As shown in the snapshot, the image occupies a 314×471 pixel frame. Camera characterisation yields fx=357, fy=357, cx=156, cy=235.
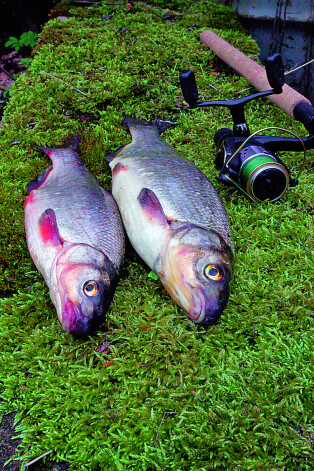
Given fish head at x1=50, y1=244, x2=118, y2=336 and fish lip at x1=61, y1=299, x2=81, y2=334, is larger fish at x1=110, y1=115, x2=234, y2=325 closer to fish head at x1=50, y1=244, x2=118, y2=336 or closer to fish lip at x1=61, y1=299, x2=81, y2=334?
fish head at x1=50, y1=244, x2=118, y2=336

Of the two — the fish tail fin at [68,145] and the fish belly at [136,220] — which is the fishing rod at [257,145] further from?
the fish tail fin at [68,145]

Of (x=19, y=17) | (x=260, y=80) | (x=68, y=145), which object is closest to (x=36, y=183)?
(x=68, y=145)

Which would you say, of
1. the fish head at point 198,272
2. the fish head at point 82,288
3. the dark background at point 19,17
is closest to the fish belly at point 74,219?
the fish head at point 82,288

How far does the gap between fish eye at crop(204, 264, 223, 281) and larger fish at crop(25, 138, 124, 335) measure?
0.61 metres

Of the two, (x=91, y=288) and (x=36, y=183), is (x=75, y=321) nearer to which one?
(x=91, y=288)

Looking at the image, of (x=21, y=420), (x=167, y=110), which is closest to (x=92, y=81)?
(x=167, y=110)

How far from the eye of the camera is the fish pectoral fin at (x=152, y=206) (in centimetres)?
Answer: 239

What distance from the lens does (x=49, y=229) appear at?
237 centimetres

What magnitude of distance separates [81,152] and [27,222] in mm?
1268

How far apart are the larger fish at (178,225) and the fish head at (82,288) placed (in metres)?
0.36

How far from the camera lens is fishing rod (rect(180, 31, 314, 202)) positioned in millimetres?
2691

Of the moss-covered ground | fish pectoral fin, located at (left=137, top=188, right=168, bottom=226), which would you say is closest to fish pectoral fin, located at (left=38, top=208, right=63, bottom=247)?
the moss-covered ground

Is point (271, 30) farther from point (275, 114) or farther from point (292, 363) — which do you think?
point (292, 363)

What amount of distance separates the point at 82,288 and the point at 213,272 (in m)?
0.75
